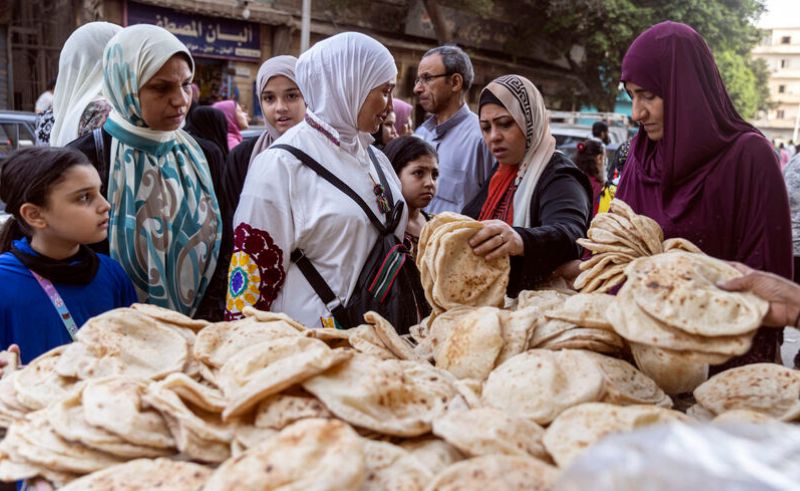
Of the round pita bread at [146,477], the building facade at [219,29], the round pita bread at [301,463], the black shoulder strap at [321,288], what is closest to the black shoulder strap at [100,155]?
the black shoulder strap at [321,288]

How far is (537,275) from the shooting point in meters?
2.40

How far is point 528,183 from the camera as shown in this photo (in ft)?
8.87

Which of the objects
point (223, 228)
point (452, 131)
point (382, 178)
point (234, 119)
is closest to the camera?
point (382, 178)

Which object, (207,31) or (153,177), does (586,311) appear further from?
(207,31)

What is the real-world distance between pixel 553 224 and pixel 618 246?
1.94 ft

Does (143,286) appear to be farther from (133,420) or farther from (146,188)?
(133,420)

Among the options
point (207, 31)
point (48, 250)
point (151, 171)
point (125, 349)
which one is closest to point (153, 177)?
point (151, 171)

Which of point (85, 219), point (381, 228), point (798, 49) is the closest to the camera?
point (85, 219)

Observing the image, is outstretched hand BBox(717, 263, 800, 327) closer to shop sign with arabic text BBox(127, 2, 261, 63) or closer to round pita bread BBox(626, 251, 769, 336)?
round pita bread BBox(626, 251, 769, 336)

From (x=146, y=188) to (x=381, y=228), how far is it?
37.9 inches

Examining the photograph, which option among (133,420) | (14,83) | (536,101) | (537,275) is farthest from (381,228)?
(14,83)

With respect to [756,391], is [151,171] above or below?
above

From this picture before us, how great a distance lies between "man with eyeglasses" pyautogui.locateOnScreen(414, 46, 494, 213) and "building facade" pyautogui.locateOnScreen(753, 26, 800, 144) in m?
65.4

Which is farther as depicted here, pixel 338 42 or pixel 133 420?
pixel 338 42
